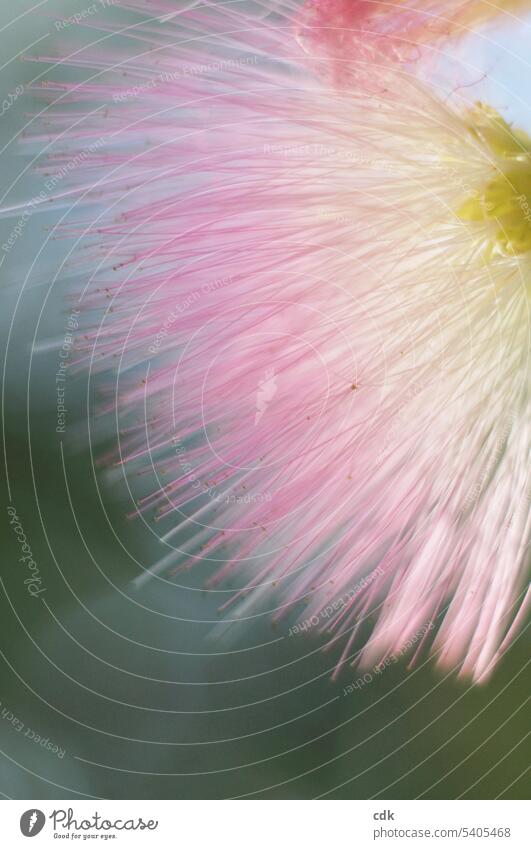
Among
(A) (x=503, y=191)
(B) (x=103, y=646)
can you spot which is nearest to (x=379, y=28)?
(A) (x=503, y=191)

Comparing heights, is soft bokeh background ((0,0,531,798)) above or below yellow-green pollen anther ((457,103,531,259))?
below

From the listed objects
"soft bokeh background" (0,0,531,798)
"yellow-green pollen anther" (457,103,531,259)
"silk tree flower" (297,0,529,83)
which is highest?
"silk tree flower" (297,0,529,83)

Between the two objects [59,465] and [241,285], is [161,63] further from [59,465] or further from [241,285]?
[59,465]

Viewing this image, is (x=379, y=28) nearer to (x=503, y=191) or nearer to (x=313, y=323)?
(x=503, y=191)
